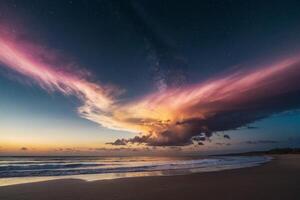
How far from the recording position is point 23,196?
1165cm

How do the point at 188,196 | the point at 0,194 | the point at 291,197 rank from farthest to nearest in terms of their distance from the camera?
the point at 0,194, the point at 188,196, the point at 291,197

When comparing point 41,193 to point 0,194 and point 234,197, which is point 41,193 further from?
point 234,197

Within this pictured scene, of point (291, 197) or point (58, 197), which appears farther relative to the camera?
point (58, 197)

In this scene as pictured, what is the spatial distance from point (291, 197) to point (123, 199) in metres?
6.41

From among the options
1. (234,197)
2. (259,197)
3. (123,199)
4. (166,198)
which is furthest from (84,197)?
(259,197)

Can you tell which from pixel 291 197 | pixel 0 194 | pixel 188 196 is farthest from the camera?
pixel 0 194

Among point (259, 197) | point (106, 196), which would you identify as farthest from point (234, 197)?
point (106, 196)

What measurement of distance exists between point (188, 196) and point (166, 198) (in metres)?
1.04

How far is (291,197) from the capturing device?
415 inches

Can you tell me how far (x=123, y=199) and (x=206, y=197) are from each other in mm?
3293

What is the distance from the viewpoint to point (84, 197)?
11.3 m

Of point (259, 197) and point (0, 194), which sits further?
point (0, 194)

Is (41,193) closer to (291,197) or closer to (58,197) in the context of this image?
(58,197)

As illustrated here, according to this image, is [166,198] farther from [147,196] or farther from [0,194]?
[0,194]
